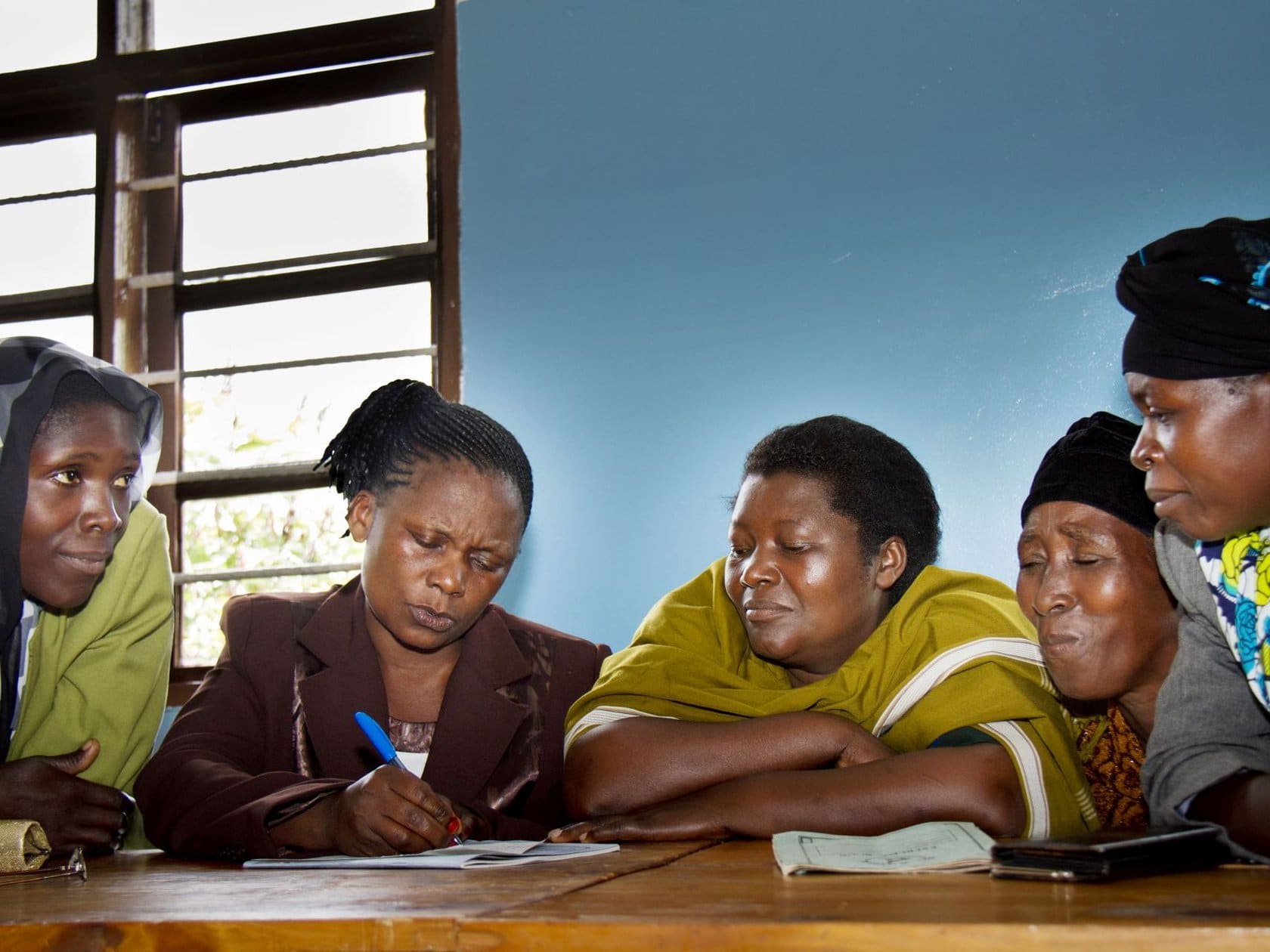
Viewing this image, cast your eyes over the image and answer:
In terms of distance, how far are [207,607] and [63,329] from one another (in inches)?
40.6

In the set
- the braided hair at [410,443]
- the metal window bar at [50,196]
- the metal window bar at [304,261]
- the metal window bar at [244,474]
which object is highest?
the metal window bar at [50,196]

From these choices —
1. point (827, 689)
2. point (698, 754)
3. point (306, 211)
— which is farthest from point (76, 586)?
point (306, 211)

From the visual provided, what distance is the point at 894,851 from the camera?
1.22 meters

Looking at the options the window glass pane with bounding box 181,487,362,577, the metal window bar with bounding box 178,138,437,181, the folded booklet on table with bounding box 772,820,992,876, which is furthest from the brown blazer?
the metal window bar with bounding box 178,138,437,181

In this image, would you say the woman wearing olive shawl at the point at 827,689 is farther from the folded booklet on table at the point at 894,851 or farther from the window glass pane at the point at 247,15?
A: the window glass pane at the point at 247,15

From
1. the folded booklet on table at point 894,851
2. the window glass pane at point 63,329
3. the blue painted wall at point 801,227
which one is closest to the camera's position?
the folded booklet on table at point 894,851

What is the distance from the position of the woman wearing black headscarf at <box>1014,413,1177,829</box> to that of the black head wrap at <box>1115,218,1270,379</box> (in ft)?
0.89

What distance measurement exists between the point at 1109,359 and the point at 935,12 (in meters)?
0.95

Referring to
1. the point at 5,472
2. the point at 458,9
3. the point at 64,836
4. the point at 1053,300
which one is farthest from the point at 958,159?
the point at 64,836

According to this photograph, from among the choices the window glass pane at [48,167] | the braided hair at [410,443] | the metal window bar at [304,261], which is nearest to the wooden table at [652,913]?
the braided hair at [410,443]

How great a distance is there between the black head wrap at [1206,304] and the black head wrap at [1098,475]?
0.26 metres

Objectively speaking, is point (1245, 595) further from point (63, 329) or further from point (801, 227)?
point (63, 329)

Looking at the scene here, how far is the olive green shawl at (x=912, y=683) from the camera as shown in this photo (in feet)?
5.90

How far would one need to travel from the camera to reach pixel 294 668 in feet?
7.22
